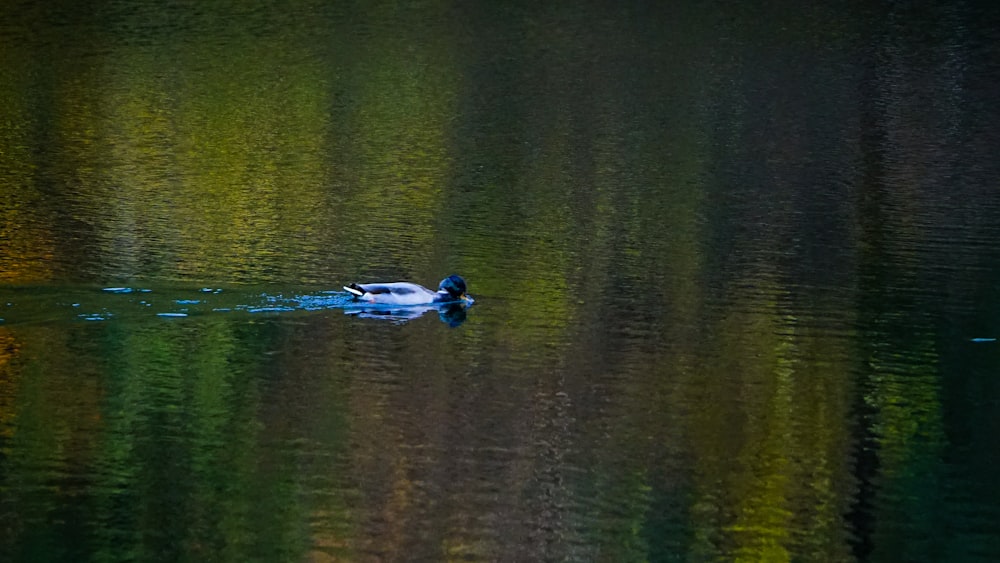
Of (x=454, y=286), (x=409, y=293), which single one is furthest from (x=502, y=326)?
(x=409, y=293)

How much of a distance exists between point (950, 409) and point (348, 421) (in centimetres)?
584

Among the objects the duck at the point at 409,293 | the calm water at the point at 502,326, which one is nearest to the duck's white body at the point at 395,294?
the duck at the point at 409,293

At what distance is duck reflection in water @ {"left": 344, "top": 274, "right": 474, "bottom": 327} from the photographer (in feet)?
63.3

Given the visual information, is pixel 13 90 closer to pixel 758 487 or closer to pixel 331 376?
pixel 331 376

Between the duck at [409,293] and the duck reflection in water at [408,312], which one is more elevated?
the duck at [409,293]

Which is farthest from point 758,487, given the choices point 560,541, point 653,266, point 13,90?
point 13,90

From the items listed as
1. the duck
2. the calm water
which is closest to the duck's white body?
the duck

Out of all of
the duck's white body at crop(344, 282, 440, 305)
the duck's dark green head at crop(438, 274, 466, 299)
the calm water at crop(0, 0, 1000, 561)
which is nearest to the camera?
the calm water at crop(0, 0, 1000, 561)

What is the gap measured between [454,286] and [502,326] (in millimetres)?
987

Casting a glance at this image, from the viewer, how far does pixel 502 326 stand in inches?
750

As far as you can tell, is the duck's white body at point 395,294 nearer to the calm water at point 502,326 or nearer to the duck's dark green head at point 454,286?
the duck's dark green head at point 454,286

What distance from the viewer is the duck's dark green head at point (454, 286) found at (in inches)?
776

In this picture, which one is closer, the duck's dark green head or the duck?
the duck

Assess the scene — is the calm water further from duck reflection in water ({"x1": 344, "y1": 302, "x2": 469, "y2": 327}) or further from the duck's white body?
the duck's white body
